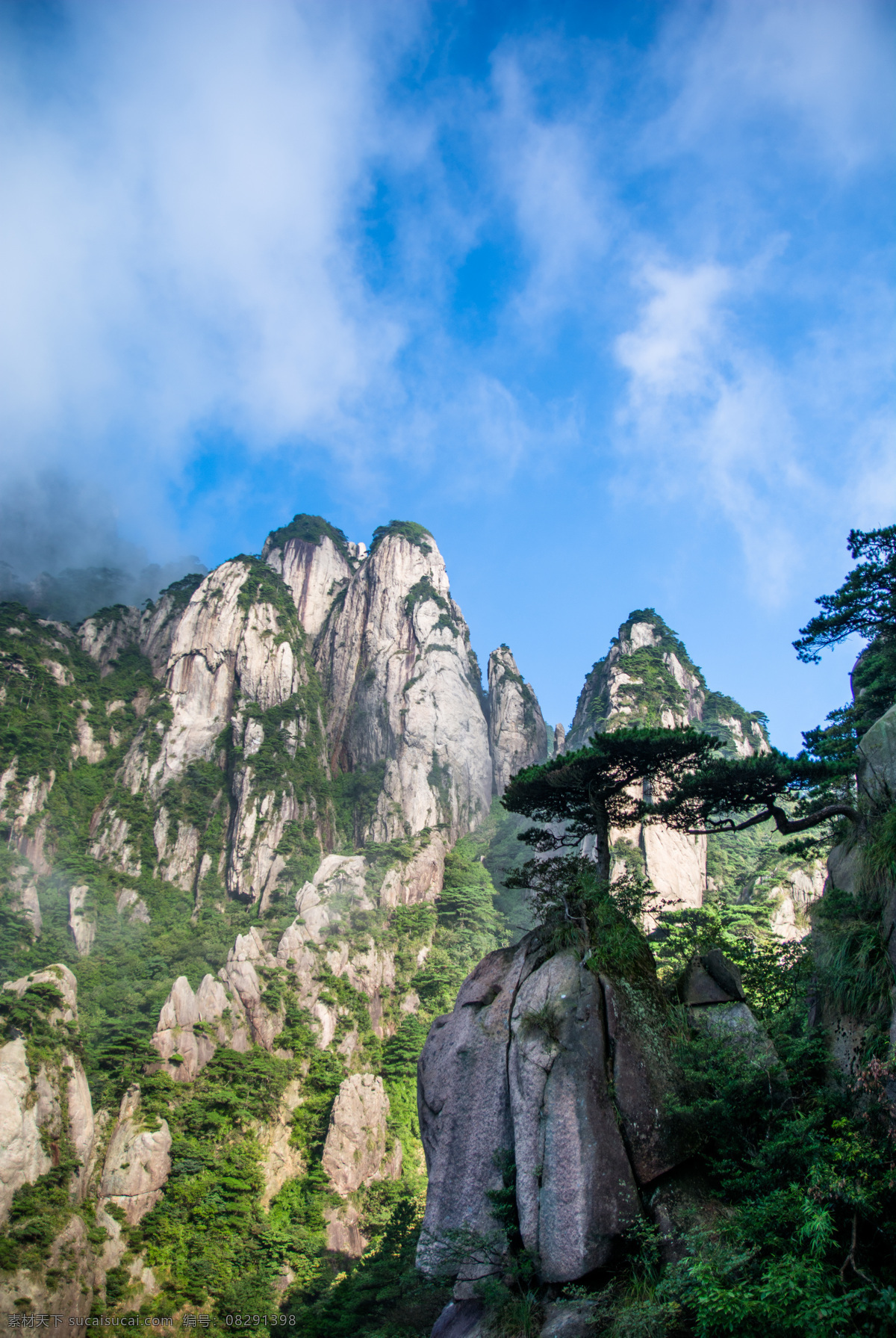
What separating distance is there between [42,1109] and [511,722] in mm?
65050

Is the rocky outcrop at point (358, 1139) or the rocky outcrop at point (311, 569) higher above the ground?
the rocky outcrop at point (311, 569)

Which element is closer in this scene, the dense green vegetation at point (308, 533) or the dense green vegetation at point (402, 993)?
the dense green vegetation at point (402, 993)

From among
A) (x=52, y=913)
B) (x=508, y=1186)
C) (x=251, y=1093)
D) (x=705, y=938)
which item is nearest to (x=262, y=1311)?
(x=251, y=1093)

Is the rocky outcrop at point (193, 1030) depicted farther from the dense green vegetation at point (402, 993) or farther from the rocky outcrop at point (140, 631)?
the rocky outcrop at point (140, 631)

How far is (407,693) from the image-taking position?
82.7 meters

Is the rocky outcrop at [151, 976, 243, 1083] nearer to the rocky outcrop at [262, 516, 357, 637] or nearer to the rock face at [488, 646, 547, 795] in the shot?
the rock face at [488, 646, 547, 795]

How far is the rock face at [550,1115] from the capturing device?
1205cm

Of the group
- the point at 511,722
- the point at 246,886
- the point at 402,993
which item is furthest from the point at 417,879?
the point at 511,722

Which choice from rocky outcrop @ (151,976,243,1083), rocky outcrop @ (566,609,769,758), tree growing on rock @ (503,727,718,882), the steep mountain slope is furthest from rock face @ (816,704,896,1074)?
rocky outcrop @ (566,609,769,758)

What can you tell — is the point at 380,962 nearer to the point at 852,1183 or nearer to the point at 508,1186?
the point at 508,1186

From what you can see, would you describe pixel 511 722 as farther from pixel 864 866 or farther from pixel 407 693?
pixel 864 866

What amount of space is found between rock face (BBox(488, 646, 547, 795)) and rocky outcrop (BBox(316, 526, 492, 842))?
1891mm

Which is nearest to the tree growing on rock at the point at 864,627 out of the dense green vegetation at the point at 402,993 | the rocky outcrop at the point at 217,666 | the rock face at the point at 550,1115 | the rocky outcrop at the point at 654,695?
the dense green vegetation at the point at 402,993

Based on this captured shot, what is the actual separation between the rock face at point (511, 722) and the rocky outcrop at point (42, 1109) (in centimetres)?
5610
